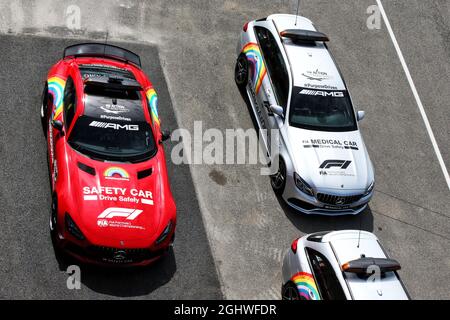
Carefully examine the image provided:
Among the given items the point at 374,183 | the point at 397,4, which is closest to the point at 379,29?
the point at 397,4

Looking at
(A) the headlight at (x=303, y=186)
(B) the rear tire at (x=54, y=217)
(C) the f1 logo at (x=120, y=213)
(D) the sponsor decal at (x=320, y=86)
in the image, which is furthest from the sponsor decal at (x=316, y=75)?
(B) the rear tire at (x=54, y=217)

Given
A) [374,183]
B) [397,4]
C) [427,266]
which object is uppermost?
[397,4]

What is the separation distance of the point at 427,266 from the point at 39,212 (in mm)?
6779

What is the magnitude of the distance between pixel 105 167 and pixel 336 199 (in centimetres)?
409

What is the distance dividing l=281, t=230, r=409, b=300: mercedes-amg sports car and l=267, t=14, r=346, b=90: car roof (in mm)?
3543

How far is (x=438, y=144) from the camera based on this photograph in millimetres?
14617

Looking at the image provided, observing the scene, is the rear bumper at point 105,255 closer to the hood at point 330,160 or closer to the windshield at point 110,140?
the windshield at point 110,140

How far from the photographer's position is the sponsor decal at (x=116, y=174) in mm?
10617

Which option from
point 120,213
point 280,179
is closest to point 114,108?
point 120,213

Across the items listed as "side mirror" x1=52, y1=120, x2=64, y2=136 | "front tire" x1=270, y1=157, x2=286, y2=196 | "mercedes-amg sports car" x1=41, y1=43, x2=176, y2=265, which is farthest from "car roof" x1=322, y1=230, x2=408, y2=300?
"side mirror" x1=52, y1=120, x2=64, y2=136

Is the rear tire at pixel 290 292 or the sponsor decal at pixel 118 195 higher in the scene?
the sponsor decal at pixel 118 195

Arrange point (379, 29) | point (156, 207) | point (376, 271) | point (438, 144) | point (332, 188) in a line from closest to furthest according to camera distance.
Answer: point (376, 271), point (156, 207), point (332, 188), point (438, 144), point (379, 29)

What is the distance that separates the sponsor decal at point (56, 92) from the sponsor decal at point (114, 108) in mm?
820

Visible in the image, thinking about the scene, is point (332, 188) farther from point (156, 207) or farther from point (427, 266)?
point (156, 207)
